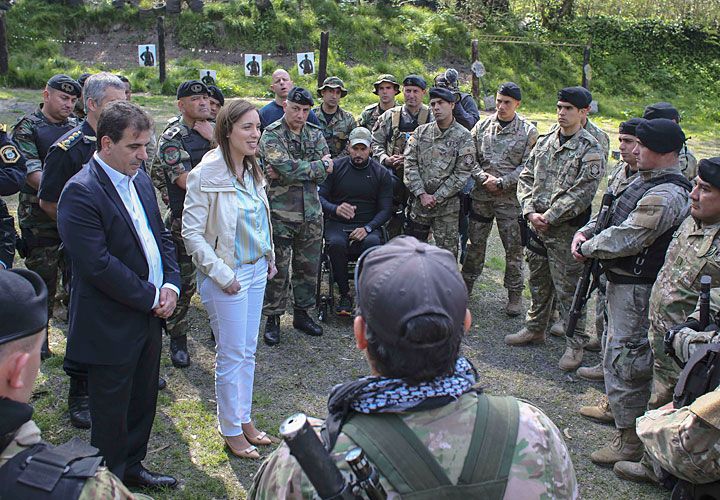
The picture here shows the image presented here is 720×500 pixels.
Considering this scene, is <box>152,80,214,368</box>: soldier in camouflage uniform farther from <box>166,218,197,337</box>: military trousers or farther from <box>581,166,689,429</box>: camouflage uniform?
<box>581,166,689,429</box>: camouflage uniform

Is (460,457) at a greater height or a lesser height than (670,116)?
lesser

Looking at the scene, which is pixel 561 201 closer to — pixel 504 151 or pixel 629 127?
pixel 629 127

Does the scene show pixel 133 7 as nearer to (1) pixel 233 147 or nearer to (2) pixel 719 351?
(1) pixel 233 147

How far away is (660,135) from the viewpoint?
444 centimetres

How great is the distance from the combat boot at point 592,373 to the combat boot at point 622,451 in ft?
3.70

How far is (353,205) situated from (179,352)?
2362 millimetres

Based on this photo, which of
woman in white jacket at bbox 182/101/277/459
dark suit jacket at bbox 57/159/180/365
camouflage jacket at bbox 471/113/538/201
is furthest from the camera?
camouflage jacket at bbox 471/113/538/201

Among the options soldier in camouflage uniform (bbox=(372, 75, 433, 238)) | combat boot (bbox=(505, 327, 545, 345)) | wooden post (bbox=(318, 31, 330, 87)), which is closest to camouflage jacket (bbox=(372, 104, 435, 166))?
soldier in camouflage uniform (bbox=(372, 75, 433, 238))

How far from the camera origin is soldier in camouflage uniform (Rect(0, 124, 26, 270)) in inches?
174

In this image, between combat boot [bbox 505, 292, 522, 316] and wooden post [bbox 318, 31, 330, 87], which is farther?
wooden post [bbox 318, 31, 330, 87]

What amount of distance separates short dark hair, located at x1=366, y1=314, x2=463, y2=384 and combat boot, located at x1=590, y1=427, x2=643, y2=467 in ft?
11.0

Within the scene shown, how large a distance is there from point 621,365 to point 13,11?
18.9 metres

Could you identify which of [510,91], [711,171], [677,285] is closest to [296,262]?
[510,91]

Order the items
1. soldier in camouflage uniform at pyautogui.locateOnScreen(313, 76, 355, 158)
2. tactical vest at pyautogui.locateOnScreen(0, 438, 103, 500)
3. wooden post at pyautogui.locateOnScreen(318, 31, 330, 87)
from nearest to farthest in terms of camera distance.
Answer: tactical vest at pyautogui.locateOnScreen(0, 438, 103, 500), soldier in camouflage uniform at pyautogui.locateOnScreen(313, 76, 355, 158), wooden post at pyautogui.locateOnScreen(318, 31, 330, 87)
